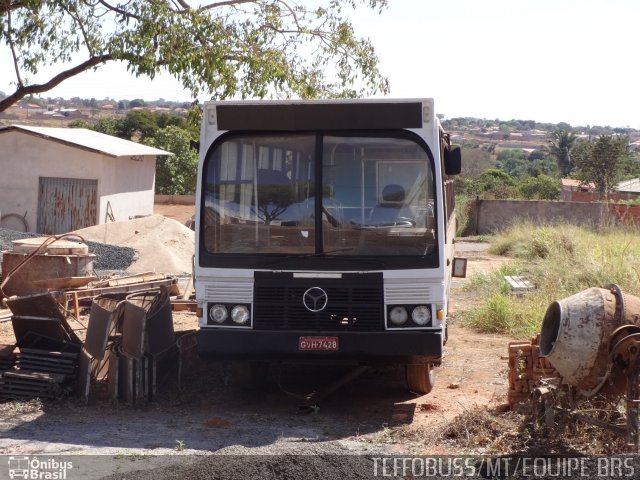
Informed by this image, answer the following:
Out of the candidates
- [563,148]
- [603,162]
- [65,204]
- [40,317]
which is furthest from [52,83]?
[563,148]

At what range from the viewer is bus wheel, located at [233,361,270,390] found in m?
8.77

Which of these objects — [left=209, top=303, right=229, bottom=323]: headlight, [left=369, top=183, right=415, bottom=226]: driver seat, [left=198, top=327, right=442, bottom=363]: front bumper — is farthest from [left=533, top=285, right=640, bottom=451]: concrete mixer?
[left=209, top=303, right=229, bottom=323]: headlight

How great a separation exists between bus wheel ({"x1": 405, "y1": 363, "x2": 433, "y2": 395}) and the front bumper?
25.2 inches

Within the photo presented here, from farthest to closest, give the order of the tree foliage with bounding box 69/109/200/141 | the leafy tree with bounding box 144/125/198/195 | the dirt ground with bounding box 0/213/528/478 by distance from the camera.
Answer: the tree foliage with bounding box 69/109/200/141
the leafy tree with bounding box 144/125/198/195
the dirt ground with bounding box 0/213/528/478

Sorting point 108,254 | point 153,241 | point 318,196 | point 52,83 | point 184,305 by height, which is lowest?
point 184,305

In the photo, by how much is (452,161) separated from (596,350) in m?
2.72

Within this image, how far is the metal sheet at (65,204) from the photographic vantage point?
2684 cm

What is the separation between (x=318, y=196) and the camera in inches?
315

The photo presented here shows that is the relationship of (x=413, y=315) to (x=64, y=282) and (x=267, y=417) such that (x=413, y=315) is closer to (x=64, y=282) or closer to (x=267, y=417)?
(x=267, y=417)

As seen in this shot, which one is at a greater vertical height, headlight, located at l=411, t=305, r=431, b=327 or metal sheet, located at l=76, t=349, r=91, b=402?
headlight, located at l=411, t=305, r=431, b=327

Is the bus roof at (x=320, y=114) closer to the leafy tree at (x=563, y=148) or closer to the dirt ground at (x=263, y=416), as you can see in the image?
the dirt ground at (x=263, y=416)

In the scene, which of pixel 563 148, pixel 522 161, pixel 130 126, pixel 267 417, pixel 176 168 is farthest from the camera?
pixel 522 161

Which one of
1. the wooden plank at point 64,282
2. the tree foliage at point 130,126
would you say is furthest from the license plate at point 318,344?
the tree foliage at point 130,126

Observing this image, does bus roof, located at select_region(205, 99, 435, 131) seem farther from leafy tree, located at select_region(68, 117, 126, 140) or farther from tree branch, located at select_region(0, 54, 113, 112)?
leafy tree, located at select_region(68, 117, 126, 140)
